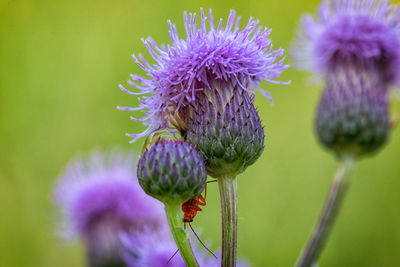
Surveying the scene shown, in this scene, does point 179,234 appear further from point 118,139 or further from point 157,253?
point 118,139

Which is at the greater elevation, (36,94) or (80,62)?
(80,62)

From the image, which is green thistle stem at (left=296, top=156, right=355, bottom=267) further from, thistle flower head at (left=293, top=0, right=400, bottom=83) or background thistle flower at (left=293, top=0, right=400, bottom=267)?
thistle flower head at (left=293, top=0, right=400, bottom=83)

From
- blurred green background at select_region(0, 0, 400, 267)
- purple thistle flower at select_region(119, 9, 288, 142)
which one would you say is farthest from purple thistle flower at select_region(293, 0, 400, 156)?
blurred green background at select_region(0, 0, 400, 267)

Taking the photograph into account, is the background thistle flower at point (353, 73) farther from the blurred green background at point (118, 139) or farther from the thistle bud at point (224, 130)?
the blurred green background at point (118, 139)

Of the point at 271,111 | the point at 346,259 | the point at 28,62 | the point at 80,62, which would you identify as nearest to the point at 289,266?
the point at 346,259

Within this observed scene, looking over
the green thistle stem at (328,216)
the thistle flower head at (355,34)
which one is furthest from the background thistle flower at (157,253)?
the thistle flower head at (355,34)

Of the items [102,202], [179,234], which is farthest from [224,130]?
[102,202]

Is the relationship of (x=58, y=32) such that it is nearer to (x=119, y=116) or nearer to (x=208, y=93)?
(x=119, y=116)
